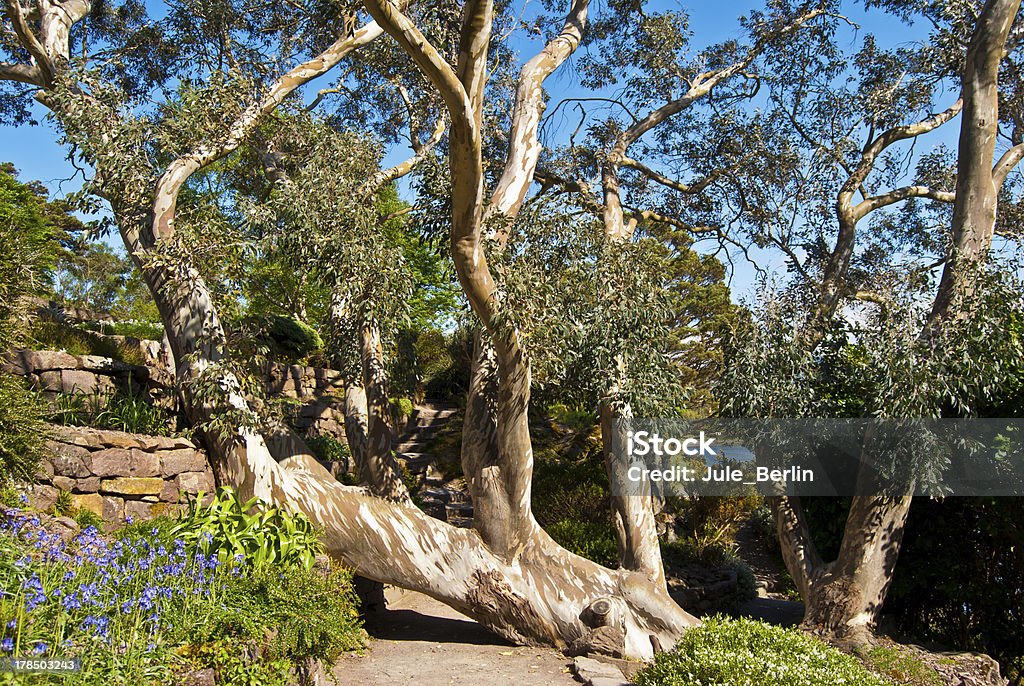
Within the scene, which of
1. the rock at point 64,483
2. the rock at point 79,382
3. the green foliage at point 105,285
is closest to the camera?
the rock at point 64,483

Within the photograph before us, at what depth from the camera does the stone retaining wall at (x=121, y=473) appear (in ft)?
22.8

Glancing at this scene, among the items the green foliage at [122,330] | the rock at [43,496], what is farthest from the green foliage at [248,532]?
the green foliage at [122,330]

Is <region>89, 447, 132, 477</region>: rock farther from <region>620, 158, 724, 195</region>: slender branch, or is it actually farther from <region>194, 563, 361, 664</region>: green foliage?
<region>620, 158, 724, 195</region>: slender branch

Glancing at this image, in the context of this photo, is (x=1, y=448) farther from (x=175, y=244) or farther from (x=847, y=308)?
(x=847, y=308)

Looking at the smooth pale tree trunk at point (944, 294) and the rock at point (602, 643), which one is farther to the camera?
the smooth pale tree trunk at point (944, 294)

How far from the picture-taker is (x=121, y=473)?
7383 millimetres

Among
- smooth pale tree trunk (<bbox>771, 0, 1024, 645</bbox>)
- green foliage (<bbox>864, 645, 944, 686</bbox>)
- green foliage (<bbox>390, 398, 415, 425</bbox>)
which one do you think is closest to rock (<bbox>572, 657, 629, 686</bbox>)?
green foliage (<bbox>864, 645, 944, 686</bbox>)

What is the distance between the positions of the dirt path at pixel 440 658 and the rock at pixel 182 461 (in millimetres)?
2629

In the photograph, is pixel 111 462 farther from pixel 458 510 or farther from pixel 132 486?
pixel 458 510

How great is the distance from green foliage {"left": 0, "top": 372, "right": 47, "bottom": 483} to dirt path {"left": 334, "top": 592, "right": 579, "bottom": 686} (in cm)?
308

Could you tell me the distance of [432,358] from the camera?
56.9ft

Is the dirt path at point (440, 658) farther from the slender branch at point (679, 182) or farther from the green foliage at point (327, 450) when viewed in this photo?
the slender branch at point (679, 182)

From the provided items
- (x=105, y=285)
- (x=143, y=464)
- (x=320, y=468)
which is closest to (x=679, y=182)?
(x=320, y=468)

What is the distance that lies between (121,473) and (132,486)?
0.56ft
